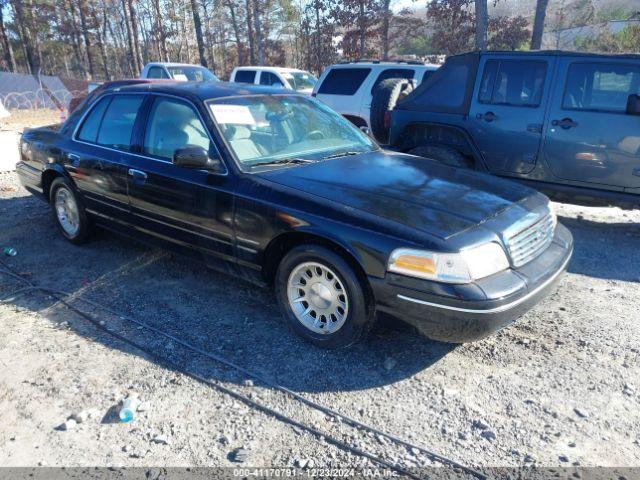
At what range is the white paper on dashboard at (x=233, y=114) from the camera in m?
3.82

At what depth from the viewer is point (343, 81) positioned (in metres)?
9.35

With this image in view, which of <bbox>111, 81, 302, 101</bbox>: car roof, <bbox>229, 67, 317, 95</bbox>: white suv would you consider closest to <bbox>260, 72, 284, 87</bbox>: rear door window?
<bbox>229, 67, 317, 95</bbox>: white suv

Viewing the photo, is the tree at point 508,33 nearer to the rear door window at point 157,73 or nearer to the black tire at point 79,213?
the rear door window at point 157,73

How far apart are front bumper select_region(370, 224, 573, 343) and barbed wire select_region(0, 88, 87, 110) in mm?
24925

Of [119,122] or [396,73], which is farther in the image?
[396,73]

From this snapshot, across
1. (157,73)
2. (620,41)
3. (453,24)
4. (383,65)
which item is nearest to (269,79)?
(157,73)

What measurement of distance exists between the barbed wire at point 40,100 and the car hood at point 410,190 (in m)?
23.9

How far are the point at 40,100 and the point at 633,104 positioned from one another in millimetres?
26323

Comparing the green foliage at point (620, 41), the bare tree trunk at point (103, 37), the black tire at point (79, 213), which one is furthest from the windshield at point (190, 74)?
the bare tree trunk at point (103, 37)

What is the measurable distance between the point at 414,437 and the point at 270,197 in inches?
66.9

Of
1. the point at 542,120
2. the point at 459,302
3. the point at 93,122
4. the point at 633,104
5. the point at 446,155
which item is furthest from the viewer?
the point at 446,155

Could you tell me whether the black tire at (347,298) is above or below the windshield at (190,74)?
below

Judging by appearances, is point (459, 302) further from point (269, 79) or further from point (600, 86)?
point (269, 79)

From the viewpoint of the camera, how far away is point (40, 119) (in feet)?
65.1
